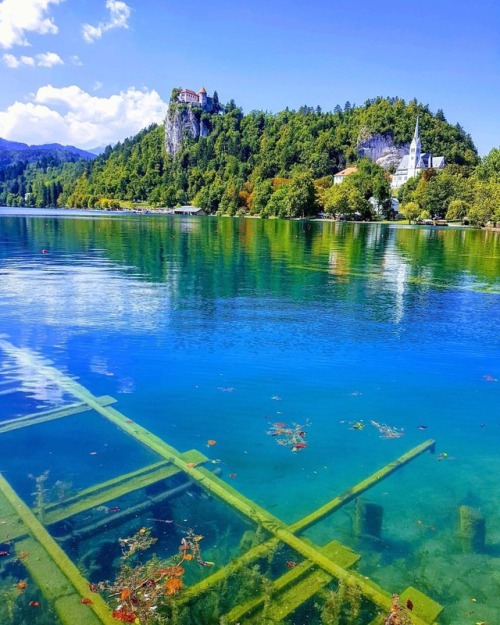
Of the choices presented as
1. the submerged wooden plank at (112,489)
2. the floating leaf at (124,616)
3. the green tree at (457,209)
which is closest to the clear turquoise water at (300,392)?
the submerged wooden plank at (112,489)

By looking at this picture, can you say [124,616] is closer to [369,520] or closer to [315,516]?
[315,516]

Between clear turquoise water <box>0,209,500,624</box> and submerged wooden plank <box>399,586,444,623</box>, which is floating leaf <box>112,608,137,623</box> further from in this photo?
submerged wooden plank <box>399,586,444,623</box>

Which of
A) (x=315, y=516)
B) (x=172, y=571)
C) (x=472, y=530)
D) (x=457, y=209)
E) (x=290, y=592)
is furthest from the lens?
(x=457, y=209)

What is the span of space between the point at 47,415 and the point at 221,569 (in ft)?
23.4

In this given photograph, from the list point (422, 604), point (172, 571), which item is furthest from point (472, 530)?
point (172, 571)

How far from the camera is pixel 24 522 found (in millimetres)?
8219

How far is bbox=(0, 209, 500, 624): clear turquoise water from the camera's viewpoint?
8.92 metres

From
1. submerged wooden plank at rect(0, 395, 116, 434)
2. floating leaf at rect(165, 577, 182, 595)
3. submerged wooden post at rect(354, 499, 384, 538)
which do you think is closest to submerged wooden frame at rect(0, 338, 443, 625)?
floating leaf at rect(165, 577, 182, 595)

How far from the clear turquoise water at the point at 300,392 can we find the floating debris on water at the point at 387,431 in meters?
0.18

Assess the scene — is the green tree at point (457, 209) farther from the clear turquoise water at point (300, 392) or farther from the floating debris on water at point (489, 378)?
the floating debris on water at point (489, 378)

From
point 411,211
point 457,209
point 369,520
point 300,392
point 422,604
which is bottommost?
point 422,604

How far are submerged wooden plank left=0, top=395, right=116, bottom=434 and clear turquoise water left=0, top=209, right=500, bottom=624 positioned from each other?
0.34m

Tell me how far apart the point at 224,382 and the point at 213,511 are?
640cm

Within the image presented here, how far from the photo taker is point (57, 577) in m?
7.07
